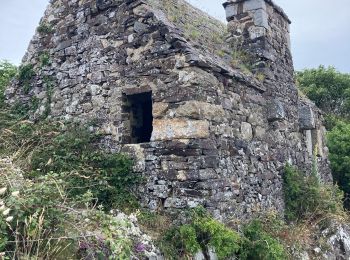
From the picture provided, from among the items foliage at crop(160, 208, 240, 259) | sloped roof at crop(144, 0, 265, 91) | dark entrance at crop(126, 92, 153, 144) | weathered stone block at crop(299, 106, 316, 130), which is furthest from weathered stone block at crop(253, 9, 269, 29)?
foliage at crop(160, 208, 240, 259)

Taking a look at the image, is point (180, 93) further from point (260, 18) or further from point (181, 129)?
point (260, 18)

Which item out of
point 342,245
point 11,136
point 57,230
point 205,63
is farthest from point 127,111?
point 342,245

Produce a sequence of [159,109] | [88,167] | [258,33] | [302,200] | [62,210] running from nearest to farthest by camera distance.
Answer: [62,210]
[159,109]
[88,167]
[302,200]
[258,33]

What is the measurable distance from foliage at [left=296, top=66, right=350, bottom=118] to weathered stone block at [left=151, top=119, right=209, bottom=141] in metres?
15.2

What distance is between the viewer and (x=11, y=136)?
23.0 ft

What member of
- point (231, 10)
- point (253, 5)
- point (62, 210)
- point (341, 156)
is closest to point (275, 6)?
point (253, 5)

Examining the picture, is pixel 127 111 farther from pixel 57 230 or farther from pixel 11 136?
pixel 57 230

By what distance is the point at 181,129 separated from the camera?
6062 mm

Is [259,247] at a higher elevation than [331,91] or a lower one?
lower

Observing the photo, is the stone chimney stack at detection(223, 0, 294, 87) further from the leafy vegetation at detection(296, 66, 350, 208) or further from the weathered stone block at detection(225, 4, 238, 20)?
the leafy vegetation at detection(296, 66, 350, 208)

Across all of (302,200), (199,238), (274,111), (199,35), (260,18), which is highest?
(260,18)

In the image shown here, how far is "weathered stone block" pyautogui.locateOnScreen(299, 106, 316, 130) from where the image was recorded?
938cm

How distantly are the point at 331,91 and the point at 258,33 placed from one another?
13.4 m

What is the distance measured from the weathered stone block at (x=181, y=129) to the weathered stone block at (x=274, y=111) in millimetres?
2382
